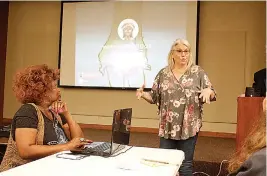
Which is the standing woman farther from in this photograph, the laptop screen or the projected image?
the projected image

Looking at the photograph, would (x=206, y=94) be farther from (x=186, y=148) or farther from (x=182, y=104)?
(x=186, y=148)

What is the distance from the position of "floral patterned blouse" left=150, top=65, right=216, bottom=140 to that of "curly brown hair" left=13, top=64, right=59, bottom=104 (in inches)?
38.6

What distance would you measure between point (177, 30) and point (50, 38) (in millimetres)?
2167

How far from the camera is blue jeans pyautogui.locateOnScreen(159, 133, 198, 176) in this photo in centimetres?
→ 242

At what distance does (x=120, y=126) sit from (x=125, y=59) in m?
3.71

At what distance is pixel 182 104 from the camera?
2.46 m

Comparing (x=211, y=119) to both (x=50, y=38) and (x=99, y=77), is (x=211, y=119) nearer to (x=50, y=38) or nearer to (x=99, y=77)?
(x=99, y=77)

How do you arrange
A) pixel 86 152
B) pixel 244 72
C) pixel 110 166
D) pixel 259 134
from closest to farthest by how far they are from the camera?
pixel 259 134 < pixel 110 166 < pixel 86 152 < pixel 244 72

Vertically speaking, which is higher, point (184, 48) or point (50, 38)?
point (50, 38)

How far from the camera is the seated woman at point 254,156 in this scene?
90 centimetres

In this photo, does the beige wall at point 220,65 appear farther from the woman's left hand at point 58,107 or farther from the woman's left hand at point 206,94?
the woman's left hand at point 58,107

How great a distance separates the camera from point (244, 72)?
197 inches

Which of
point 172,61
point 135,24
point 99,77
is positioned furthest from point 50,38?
point 172,61

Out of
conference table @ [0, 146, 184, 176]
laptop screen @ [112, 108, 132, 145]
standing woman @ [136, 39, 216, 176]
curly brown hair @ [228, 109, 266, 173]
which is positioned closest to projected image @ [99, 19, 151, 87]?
standing woman @ [136, 39, 216, 176]
